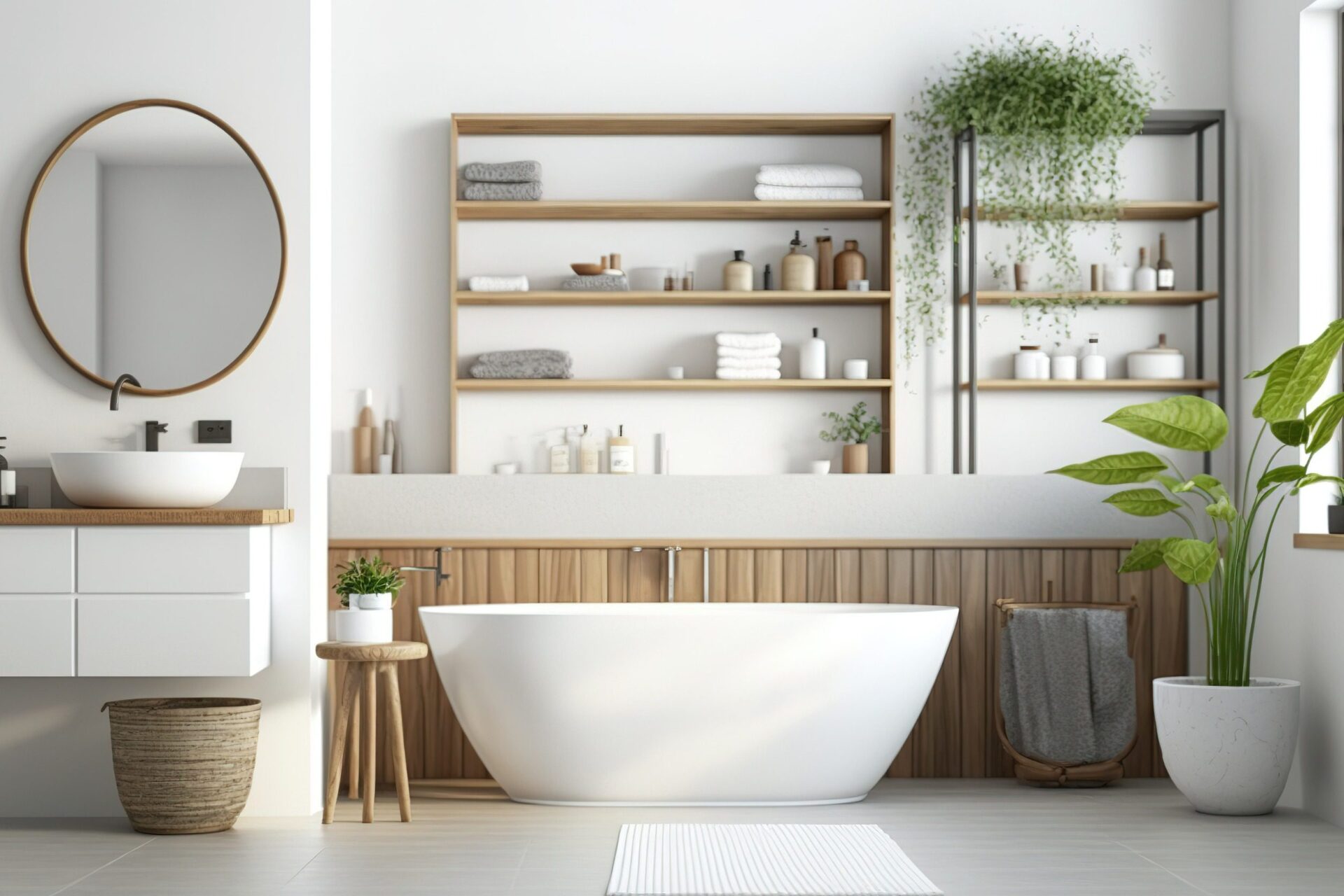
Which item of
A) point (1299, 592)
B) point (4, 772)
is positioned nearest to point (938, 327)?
point (1299, 592)

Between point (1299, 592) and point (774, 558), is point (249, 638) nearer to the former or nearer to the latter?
point (774, 558)

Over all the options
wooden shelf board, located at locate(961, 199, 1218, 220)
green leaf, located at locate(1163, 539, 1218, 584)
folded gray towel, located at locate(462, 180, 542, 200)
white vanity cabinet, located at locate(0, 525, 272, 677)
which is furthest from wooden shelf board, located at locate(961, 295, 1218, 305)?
white vanity cabinet, located at locate(0, 525, 272, 677)

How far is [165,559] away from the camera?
12.3ft

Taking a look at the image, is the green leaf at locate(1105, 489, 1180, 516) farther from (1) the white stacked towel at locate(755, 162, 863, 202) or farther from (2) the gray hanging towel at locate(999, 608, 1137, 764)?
(1) the white stacked towel at locate(755, 162, 863, 202)

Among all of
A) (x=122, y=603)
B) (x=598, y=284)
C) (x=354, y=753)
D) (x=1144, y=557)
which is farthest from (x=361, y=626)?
(x=1144, y=557)

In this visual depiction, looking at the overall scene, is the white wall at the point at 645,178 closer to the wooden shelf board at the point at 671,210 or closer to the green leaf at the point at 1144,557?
the wooden shelf board at the point at 671,210

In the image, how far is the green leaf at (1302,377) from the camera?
3.74 meters

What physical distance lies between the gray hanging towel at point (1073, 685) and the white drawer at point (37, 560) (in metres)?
2.92

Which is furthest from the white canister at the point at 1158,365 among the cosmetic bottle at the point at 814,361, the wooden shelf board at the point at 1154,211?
the cosmetic bottle at the point at 814,361

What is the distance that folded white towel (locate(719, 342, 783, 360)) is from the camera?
15.8 feet

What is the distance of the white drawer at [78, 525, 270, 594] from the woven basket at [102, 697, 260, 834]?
1.15ft

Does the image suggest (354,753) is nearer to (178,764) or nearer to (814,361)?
(178,764)

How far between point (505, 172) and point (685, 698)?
202 cm

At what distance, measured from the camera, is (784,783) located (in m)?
4.03
